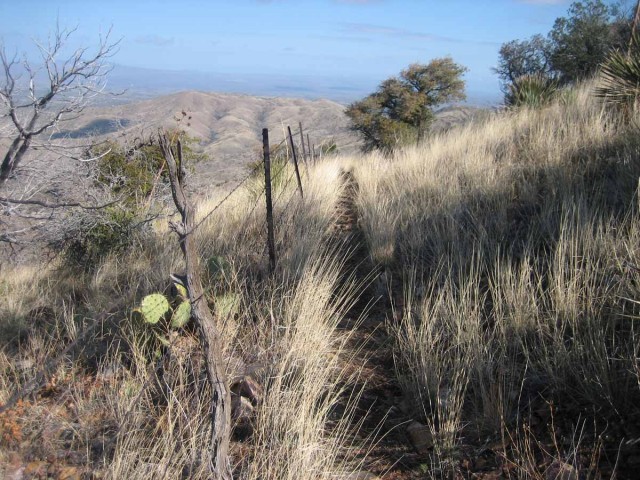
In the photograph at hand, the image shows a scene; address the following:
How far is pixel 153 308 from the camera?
147 inches

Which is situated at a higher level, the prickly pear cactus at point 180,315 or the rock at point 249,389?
the prickly pear cactus at point 180,315

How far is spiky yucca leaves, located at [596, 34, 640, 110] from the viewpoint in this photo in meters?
6.89

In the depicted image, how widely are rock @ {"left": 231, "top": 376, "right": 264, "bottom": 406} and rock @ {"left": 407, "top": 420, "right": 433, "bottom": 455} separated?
3.00 ft

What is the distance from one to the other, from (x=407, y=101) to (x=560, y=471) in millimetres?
21479

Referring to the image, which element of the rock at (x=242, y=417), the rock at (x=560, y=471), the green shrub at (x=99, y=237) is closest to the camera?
the rock at (x=560, y=471)

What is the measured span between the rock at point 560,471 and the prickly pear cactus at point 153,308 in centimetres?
277

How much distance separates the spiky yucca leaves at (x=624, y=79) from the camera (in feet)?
22.6

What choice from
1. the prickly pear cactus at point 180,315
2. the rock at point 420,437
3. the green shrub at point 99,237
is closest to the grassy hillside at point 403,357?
the rock at point 420,437

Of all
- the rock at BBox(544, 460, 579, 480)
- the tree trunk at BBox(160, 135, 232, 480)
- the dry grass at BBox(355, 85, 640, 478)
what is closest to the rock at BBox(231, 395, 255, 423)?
the tree trunk at BBox(160, 135, 232, 480)

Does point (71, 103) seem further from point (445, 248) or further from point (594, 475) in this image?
point (594, 475)

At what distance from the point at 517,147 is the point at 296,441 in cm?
622

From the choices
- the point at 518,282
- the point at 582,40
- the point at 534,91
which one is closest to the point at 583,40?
the point at 582,40

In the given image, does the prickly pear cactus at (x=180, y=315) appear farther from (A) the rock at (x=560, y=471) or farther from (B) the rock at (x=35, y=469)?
(A) the rock at (x=560, y=471)

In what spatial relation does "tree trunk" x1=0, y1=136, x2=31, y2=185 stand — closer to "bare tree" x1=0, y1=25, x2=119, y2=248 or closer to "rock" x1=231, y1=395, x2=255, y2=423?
"bare tree" x1=0, y1=25, x2=119, y2=248
